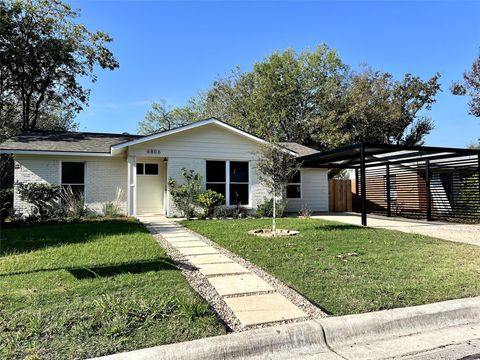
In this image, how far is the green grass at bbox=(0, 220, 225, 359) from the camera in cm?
309

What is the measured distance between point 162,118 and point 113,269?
115 feet

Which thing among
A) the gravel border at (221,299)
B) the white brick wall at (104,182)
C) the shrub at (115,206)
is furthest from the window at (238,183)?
the gravel border at (221,299)

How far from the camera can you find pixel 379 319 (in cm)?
371

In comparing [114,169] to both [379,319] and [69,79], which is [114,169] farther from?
[379,319]

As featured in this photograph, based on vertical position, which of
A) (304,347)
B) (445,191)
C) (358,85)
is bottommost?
(304,347)

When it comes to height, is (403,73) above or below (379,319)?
above

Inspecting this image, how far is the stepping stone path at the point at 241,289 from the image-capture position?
3.79m

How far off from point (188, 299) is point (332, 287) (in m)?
1.95

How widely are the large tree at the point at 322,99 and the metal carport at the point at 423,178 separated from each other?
450 inches

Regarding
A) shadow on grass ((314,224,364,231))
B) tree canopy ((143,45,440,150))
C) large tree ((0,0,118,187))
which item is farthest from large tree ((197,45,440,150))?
shadow on grass ((314,224,364,231))

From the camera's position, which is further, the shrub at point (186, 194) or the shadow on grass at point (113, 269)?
the shrub at point (186, 194)

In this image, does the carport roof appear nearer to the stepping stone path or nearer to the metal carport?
the metal carport

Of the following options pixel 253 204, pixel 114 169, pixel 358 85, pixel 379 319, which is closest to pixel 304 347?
pixel 379 319

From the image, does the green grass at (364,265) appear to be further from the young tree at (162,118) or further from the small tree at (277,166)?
the young tree at (162,118)
